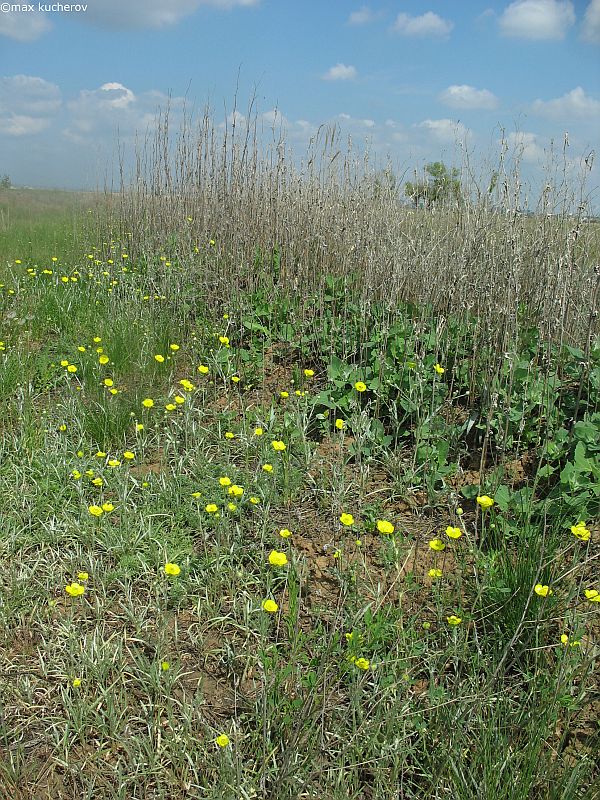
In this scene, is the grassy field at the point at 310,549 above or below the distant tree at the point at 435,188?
below

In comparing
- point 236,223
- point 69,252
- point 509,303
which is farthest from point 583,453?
point 69,252

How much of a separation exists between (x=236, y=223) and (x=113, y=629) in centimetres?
325

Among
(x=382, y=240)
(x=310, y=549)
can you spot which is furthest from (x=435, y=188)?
(x=310, y=549)

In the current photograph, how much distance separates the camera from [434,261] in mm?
3674

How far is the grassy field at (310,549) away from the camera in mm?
1402

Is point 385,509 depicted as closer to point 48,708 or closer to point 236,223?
point 48,708

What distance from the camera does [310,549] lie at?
214 centimetres

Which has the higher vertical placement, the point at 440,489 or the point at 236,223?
the point at 236,223

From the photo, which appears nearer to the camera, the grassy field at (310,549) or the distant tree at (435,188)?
the grassy field at (310,549)

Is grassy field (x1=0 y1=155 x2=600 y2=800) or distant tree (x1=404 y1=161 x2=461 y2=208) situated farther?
distant tree (x1=404 y1=161 x2=461 y2=208)

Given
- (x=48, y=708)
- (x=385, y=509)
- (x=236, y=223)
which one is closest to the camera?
(x=48, y=708)

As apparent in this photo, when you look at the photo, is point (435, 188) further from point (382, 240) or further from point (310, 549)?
point (310, 549)

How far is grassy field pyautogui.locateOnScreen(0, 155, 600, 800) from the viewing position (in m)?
1.40

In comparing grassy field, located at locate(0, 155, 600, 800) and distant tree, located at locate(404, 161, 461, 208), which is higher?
distant tree, located at locate(404, 161, 461, 208)
